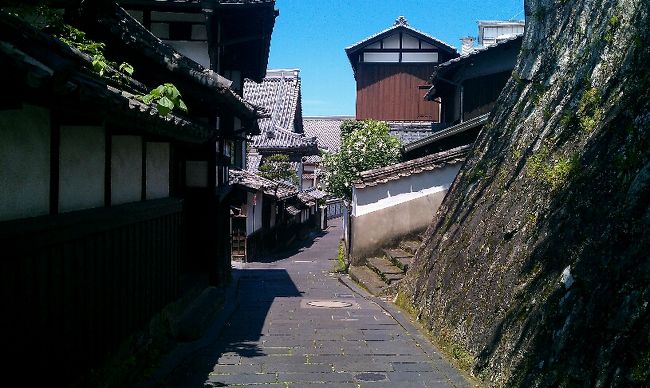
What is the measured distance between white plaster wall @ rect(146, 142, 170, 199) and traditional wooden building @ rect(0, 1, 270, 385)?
18 millimetres

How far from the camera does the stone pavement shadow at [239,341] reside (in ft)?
26.7

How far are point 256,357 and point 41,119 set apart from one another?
17.6 ft

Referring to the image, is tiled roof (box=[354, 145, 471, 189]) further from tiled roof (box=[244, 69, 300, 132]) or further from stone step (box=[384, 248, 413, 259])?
tiled roof (box=[244, 69, 300, 132])

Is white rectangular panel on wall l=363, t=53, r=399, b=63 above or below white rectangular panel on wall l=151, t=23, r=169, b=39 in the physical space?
above

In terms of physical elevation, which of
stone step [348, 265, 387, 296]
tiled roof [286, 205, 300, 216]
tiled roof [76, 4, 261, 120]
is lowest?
stone step [348, 265, 387, 296]

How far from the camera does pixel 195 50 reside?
14.5 m

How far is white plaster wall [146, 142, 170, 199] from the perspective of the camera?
890cm

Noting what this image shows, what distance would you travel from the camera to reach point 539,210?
788cm

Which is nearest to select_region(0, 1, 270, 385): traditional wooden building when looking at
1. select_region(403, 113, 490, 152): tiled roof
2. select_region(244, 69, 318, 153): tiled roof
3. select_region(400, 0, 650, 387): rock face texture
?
select_region(400, 0, 650, 387): rock face texture

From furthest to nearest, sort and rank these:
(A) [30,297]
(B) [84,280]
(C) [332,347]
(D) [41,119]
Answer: (C) [332,347], (B) [84,280], (D) [41,119], (A) [30,297]

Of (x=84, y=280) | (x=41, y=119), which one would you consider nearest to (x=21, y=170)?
(x=41, y=119)

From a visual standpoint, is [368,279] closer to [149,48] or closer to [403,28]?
[149,48]

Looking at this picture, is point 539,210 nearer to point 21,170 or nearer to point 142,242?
point 142,242

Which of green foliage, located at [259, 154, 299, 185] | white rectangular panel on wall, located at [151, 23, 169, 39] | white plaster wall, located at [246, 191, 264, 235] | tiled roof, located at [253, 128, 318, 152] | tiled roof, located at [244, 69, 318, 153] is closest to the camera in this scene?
white rectangular panel on wall, located at [151, 23, 169, 39]
